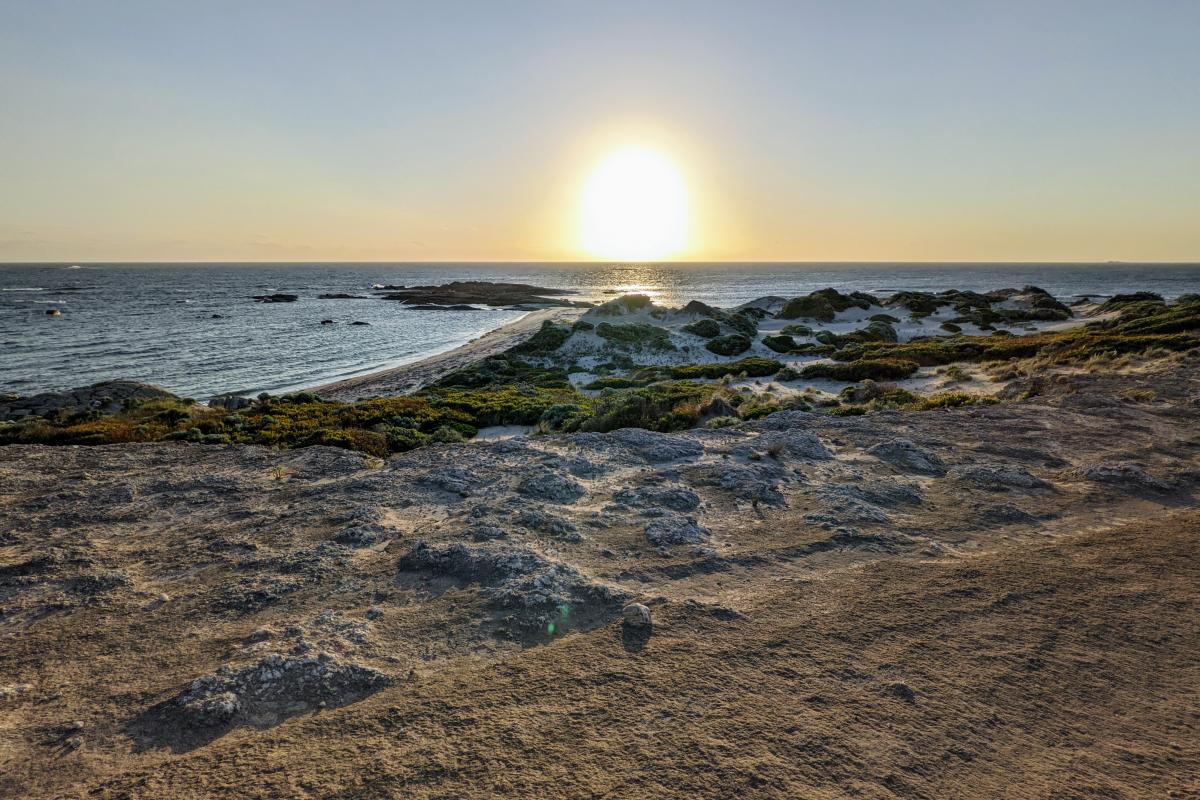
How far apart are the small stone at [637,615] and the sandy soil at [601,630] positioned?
0.12m

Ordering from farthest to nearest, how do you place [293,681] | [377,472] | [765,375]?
[765,375] < [377,472] < [293,681]

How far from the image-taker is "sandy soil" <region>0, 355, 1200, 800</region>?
4.18m

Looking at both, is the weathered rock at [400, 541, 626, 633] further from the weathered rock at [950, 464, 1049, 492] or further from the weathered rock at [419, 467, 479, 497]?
the weathered rock at [950, 464, 1049, 492]

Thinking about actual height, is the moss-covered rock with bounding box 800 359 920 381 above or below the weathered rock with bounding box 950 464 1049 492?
above

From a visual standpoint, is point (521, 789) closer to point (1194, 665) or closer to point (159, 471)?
point (1194, 665)

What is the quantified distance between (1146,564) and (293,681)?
9.52 meters

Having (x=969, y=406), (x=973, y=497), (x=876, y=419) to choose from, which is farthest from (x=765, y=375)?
(x=973, y=497)

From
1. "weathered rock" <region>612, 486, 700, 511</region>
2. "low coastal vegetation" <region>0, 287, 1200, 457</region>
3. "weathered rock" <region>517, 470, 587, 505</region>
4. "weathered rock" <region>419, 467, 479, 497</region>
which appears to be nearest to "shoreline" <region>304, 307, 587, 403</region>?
"low coastal vegetation" <region>0, 287, 1200, 457</region>

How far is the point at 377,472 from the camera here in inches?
420

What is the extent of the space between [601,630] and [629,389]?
67.5 ft

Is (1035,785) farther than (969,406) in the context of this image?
No

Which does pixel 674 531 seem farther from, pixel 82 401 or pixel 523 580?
pixel 82 401

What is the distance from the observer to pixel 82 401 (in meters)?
27.0

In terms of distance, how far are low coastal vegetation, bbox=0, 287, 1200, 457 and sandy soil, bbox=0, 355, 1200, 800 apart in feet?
18.0
